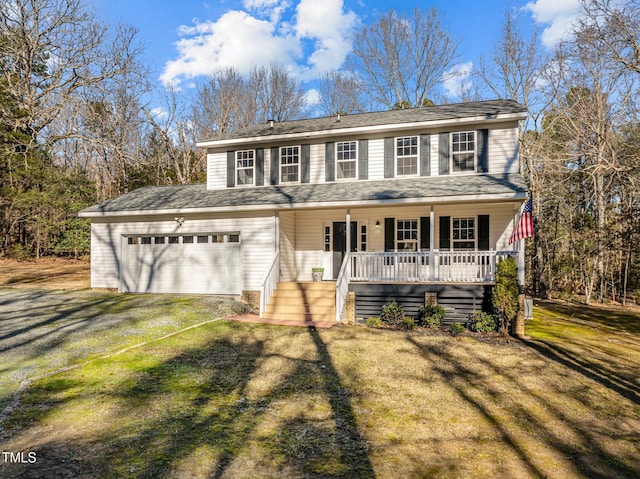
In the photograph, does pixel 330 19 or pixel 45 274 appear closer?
pixel 45 274

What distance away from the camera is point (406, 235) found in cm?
1309

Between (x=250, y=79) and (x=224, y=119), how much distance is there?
5.38 metres

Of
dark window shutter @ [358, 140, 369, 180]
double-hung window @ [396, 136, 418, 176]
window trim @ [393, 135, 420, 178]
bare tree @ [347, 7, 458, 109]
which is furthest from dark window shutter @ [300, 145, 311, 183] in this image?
bare tree @ [347, 7, 458, 109]

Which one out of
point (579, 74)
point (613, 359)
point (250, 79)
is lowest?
point (613, 359)

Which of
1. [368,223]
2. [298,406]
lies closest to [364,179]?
[368,223]

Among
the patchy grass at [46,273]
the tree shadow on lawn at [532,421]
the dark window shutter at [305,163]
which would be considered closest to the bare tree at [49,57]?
the patchy grass at [46,273]

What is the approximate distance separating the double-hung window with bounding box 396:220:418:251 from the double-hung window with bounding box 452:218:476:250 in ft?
4.05

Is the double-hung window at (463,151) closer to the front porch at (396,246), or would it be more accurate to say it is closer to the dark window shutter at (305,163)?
the front porch at (396,246)

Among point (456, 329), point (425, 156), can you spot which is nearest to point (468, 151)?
point (425, 156)

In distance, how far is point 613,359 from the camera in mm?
8102

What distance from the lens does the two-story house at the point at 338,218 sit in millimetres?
11125

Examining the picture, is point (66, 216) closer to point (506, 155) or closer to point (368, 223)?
point (368, 223)

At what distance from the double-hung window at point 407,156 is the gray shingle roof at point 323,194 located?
0.40m

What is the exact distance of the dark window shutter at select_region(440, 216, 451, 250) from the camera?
12.6 metres
